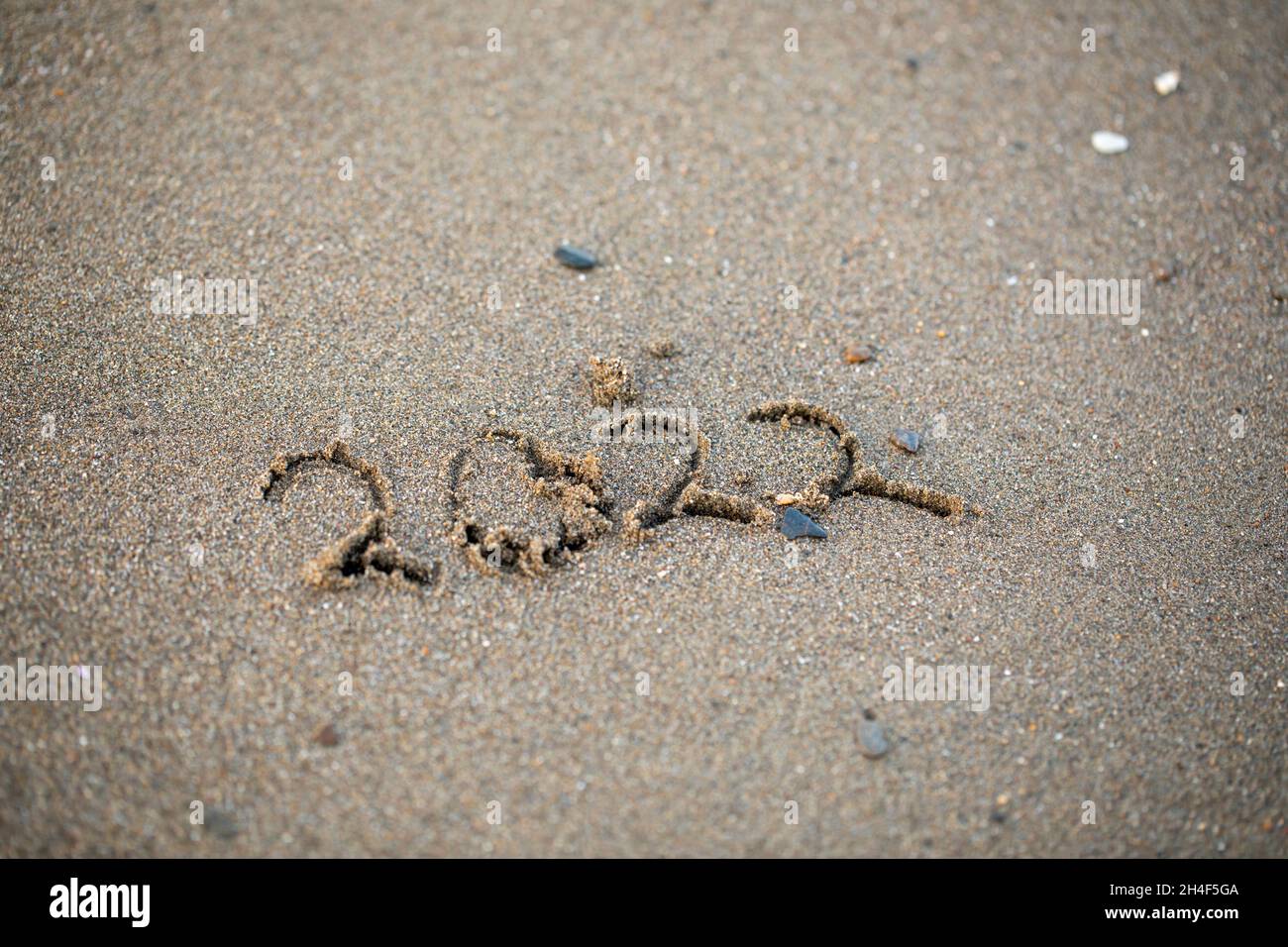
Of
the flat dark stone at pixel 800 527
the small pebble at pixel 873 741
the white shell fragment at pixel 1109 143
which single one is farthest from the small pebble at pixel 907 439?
the white shell fragment at pixel 1109 143

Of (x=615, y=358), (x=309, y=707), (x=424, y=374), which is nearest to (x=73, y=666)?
(x=309, y=707)

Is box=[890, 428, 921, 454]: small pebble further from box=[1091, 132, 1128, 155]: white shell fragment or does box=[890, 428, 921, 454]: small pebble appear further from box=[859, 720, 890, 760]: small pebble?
box=[1091, 132, 1128, 155]: white shell fragment

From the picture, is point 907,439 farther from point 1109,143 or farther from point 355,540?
point 1109,143

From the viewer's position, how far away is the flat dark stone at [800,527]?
2.67 m

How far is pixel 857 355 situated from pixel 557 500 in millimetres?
1114

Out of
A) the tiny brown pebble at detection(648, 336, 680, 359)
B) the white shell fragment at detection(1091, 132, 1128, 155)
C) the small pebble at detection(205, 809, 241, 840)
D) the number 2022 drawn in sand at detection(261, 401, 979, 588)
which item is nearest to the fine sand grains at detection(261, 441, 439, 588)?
the number 2022 drawn in sand at detection(261, 401, 979, 588)


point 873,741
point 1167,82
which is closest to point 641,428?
point 873,741

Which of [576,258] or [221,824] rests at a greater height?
[576,258]

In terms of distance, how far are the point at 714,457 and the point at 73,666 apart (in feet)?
5.49

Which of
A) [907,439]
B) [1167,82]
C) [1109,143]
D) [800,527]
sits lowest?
[800,527]

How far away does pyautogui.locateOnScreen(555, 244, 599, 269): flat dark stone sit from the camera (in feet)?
10.8

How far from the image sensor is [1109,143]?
3828 millimetres

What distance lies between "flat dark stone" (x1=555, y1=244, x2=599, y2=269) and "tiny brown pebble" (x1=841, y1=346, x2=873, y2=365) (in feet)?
2.88
